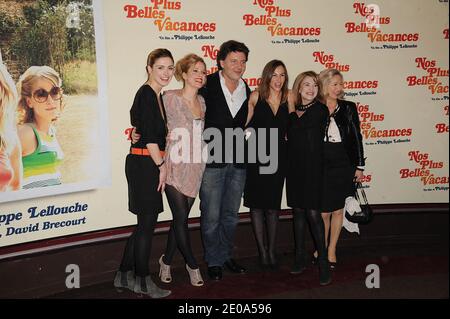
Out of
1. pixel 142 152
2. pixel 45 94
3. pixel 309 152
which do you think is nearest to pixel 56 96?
pixel 45 94

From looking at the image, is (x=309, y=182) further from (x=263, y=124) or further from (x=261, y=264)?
(x=261, y=264)

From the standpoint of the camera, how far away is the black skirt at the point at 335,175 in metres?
4.16

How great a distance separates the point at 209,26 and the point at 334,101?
4.23 feet

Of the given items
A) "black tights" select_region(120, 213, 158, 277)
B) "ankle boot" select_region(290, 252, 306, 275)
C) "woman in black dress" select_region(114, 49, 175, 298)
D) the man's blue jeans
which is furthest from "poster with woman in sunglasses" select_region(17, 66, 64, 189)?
"ankle boot" select_region(290, 252, 306, 275)

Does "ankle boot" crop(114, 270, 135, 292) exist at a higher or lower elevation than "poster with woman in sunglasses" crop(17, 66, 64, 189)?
lower

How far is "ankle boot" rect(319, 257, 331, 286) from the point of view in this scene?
3932 millimetres

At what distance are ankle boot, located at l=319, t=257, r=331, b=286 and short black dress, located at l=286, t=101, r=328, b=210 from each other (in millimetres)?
440

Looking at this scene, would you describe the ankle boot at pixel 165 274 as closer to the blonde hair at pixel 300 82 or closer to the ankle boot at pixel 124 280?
the ankle boot at pixel 124 280

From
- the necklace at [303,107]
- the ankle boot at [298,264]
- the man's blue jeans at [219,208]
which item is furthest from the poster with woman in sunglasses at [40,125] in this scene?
the ankle boot at [298,264]

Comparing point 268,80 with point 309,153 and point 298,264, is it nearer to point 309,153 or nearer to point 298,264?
point 309,153

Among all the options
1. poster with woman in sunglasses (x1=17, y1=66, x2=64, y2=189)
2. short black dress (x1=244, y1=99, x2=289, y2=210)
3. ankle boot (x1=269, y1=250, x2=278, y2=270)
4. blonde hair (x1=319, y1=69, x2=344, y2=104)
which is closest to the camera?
poster with woman in sunglasses (x1=17, y1=66, x2=64, y2=189)

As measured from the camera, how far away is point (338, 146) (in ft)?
13.7

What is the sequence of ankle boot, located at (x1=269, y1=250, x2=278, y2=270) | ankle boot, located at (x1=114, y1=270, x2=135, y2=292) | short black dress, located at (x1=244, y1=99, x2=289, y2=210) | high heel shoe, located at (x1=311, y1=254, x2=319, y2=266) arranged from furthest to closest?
high heel shoe, located at (x1=311, y1=254, x2=319, y2=266), ankle boot, located at (x1=269, y1=250, x2=278, y2=270), short black dress, located at (x1=244, y1=99, x2=289, y2=210), ankle boot, located at (x1=114, y1=270, x2=135, y2=292)

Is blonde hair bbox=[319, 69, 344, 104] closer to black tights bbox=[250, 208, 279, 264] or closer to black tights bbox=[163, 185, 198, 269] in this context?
black tights bbox=[250, 208, 279, 264]
